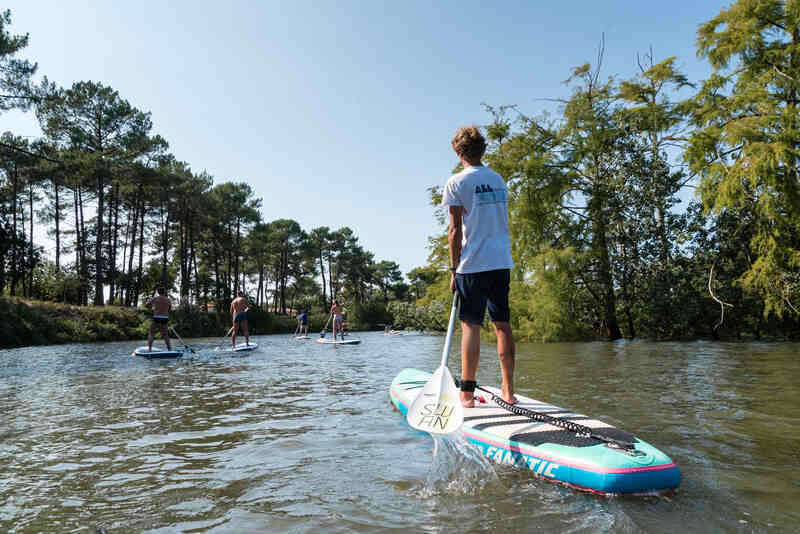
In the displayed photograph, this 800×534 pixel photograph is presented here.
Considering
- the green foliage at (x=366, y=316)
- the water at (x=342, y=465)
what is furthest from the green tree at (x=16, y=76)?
the green foliage at (x=366, y=316)

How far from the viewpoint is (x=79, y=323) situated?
2388 cm

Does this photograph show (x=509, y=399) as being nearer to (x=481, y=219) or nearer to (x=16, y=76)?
(x=481, y=219)

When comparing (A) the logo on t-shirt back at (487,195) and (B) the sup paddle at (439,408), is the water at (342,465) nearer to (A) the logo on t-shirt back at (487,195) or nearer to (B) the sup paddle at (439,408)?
(B) the sup paddle at (439,408)

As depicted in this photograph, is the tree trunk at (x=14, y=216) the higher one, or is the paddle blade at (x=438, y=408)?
the tree trunk at (x=14, y=216)

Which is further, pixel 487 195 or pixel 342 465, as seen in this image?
pixel 487 195

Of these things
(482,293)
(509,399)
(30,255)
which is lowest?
(509,399)

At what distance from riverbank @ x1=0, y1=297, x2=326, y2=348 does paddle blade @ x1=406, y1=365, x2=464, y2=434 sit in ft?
74.9

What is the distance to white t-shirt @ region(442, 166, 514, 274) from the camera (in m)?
3.77

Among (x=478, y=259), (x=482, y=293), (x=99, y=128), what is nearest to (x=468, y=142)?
(x=478, y=259)

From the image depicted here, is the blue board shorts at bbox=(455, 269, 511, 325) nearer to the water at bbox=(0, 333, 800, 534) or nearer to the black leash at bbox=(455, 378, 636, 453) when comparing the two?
the black leash at bbox=(455, 378, 636, 453)

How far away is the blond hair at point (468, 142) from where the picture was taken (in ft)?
13.1

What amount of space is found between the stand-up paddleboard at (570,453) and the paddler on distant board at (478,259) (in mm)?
418

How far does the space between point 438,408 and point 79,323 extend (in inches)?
1038

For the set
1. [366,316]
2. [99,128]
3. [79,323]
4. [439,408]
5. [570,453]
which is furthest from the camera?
[366,316]
